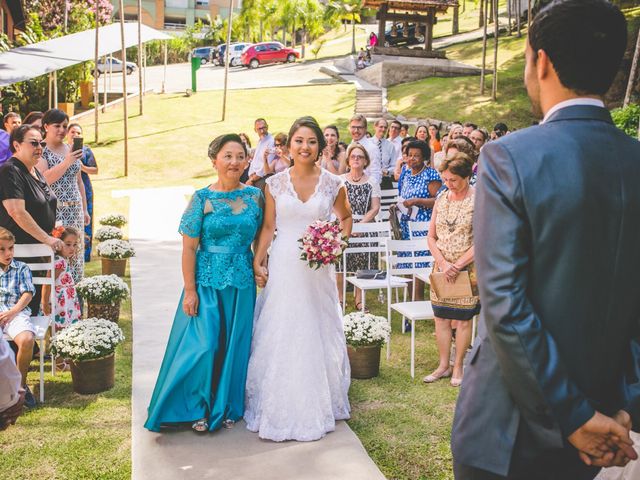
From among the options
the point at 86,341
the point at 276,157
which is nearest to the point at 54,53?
the point at 276,157

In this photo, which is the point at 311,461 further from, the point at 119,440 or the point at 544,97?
the point at 544,97

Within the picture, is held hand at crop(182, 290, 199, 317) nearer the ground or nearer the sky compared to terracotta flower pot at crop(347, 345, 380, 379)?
nearer the sky

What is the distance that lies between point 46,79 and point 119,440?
1989 centimetres

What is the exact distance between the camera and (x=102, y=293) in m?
7.03

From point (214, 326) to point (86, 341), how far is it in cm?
118

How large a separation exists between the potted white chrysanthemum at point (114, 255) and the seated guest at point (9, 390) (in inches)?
174

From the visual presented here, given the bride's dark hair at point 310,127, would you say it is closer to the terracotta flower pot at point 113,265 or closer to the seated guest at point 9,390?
the seated guest at point 9,390

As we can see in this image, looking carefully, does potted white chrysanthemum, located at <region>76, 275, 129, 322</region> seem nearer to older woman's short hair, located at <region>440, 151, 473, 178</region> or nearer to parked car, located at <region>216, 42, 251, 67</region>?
older woman's short hair, located at <region>440, 151, 473, 178</region>

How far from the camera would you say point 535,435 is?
1824mm

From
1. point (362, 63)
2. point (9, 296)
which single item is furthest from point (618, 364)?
point (362, 63)

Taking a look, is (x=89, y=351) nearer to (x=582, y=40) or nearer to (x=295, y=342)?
(x=295, y=342)

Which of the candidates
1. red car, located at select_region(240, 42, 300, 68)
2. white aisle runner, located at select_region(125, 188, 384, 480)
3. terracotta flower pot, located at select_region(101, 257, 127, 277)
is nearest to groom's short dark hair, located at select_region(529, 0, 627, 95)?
white aisle runner, located at select_region(125, 188, 384, 480)

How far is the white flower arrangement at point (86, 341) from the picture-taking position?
5.46 metres

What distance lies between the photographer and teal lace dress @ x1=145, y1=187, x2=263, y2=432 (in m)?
4.96
